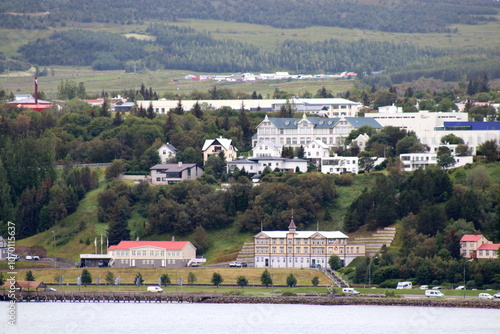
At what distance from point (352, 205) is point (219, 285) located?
18.4m

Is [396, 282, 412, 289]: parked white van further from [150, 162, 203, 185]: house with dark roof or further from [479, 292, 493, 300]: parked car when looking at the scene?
[150, 162, 203, 185]: house with dark roof

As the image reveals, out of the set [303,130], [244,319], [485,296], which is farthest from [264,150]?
[244,319]

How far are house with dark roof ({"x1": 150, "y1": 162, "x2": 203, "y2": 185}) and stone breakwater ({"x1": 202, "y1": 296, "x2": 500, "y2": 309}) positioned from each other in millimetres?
34241

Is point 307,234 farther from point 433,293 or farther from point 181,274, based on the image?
point 433,293

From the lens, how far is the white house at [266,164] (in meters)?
125

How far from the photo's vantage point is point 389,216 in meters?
106

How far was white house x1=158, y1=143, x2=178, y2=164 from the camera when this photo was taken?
131500mm

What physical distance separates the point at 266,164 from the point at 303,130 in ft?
48.3

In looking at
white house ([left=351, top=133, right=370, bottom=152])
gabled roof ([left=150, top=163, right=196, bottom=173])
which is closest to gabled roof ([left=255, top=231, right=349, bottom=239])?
gabled roof ([left=150, top=163, right=196, bottom=173])

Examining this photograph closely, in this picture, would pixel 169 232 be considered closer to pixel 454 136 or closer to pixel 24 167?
pixel 24 167

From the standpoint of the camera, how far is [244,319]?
8419cm

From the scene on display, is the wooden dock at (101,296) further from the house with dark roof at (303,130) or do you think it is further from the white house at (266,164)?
the house with dark roof at (303,130)

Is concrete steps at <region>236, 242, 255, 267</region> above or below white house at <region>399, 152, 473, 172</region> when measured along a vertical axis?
below

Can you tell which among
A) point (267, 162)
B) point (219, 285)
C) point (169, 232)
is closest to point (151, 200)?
point (169, 232)
